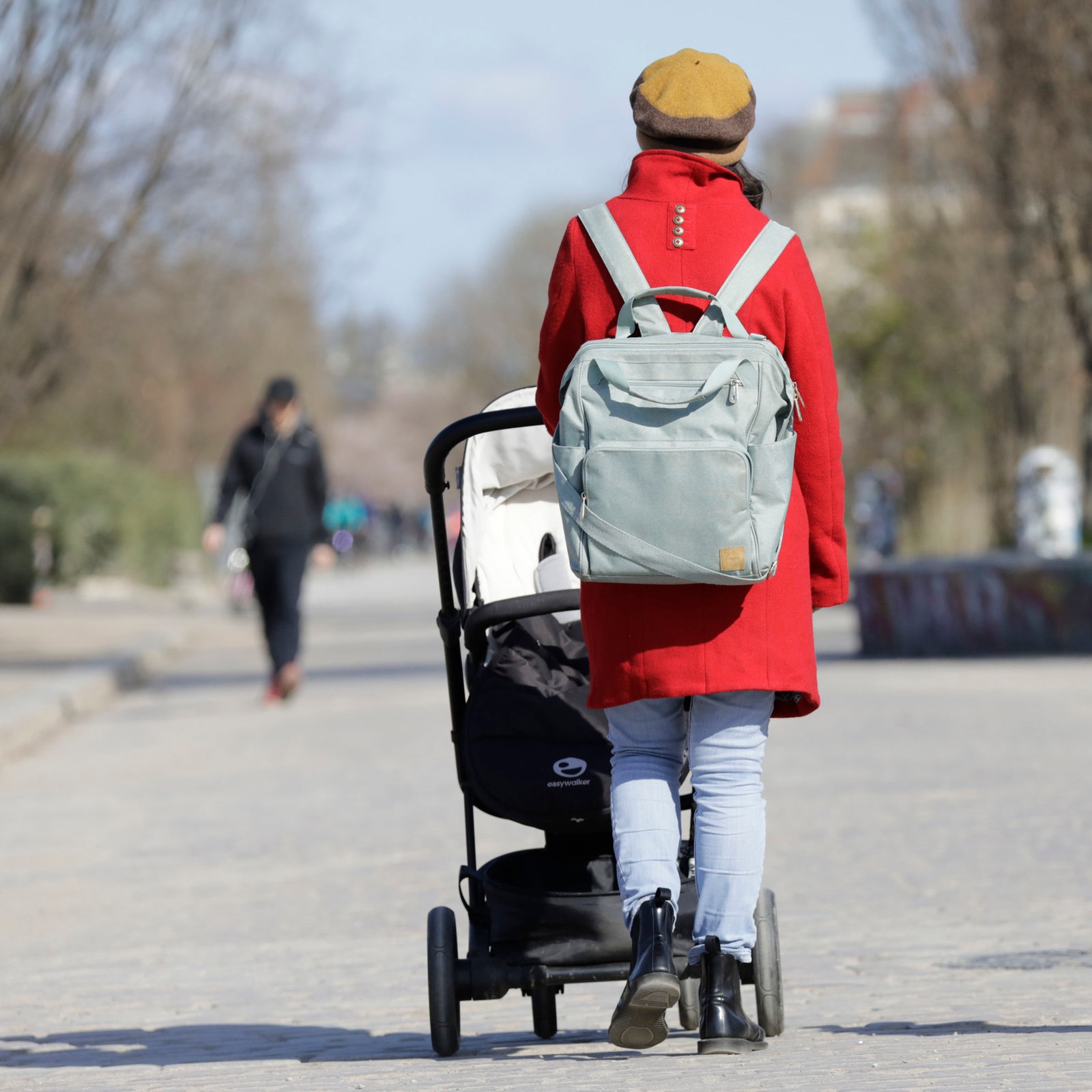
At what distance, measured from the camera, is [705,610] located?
4.00m

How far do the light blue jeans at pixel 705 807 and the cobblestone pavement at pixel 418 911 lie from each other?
0.32m

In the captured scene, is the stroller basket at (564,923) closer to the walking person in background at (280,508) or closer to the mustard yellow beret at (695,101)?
the mustard yellow beret at (695,101)

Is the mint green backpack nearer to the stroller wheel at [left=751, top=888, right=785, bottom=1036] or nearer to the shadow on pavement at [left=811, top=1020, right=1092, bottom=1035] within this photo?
the stroller wheel at [left=751, top=888, right=785, bottom=1036]

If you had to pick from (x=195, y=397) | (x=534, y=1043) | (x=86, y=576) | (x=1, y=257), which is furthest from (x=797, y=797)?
(x=195, y=397)

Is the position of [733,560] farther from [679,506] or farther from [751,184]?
[751,184]

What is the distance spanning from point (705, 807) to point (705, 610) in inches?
16.0

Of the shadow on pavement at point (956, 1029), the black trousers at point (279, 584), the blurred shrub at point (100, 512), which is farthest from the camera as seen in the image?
the blurred shrub at point (100, 512)

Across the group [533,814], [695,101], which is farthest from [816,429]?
[533,814]

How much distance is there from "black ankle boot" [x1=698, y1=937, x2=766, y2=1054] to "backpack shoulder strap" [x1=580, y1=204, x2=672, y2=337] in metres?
1.16

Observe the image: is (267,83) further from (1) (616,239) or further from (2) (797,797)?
(1) (616,239)

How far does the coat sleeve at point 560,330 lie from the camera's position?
4.15m

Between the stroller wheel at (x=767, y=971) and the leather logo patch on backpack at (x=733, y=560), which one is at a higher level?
the leather logo patch on backpack at (x=733, y=560)

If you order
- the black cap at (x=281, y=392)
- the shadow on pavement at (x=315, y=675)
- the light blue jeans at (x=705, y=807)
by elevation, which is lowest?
the light blue jeans at (x=705, y=807)

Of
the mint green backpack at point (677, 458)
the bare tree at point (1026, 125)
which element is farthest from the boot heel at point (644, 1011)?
the bare tree at point (1026, 125)
